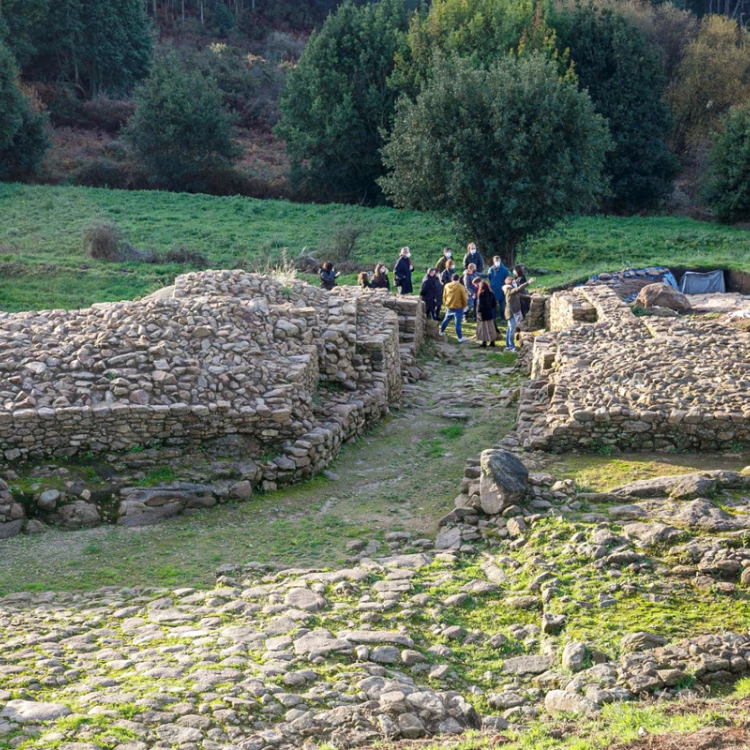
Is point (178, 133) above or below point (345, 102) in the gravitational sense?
below

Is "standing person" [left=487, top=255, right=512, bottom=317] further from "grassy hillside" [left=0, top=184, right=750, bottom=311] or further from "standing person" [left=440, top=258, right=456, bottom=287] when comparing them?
"grassy hillside" [left=0, top=184, right=750, bottom=311]

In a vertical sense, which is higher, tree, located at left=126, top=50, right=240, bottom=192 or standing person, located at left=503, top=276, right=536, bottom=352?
tree, located at left=126, top=50, right=240, bottom=192

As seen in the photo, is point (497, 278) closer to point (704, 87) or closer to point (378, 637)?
point (378, 637)

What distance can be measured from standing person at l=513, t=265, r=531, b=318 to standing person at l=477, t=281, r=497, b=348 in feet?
2.73

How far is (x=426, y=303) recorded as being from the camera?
2075cm

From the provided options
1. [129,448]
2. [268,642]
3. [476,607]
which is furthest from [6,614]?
[476,607]

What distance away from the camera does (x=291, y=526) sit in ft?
35.6

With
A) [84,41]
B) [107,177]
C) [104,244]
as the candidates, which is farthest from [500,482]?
[84,41]

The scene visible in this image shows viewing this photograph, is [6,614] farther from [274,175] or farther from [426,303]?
[274,175]

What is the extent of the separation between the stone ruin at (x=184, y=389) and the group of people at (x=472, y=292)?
5.02 metres

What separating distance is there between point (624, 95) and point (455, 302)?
81.3ft

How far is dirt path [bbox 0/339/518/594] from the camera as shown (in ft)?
32.3

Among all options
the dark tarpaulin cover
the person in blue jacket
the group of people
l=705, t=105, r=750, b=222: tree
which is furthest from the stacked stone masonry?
l=705, t=105, r=750, b=222: tree

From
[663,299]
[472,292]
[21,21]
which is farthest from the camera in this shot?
[21,21]
